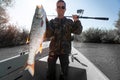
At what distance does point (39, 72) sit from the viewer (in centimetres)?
436

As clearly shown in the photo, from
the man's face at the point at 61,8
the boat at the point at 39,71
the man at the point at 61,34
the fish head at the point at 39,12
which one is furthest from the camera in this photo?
the boat at the point at 39,71

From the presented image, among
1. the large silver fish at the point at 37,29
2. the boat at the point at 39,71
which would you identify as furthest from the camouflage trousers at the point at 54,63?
the large silver fish at the point at 37,29

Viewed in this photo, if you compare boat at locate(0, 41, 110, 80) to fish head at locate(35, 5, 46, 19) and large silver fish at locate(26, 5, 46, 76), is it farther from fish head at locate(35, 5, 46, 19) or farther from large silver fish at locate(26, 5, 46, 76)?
fish head at locate(35, 5, 46, 19)

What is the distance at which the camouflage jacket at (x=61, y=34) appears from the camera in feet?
10.2

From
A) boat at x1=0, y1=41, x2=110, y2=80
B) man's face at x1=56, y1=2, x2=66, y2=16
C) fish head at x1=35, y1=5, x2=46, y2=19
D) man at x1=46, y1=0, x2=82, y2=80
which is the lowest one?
boat at x1=0, y1=41, x2=110, y2=80

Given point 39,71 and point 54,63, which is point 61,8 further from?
point 39,71

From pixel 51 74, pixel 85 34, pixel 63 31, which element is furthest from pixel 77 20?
pixel 85 34

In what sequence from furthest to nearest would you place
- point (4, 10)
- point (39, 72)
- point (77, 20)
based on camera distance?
point (4, 10), point (39, 72), point (77, 20)

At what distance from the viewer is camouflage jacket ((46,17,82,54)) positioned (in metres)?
3.12

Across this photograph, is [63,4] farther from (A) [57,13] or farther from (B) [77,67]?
(B) [77,67]

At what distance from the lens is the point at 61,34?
3129 millimetres

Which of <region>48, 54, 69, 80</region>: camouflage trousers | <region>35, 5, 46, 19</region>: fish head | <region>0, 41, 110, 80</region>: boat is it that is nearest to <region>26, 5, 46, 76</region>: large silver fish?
<region>35, 5, 46, 19</region>: fish head

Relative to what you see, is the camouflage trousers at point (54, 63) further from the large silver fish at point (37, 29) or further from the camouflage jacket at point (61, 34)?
the large silver fish at point (37, 29)

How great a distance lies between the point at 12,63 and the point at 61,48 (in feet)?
4.21
